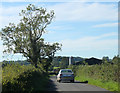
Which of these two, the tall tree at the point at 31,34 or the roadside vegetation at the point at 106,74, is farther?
the tall tree at the point at 31,34

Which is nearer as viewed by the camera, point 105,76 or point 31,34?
point 105,76

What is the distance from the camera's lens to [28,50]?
53688mm

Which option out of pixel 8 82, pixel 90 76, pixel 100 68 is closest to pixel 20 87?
pixel 8 82

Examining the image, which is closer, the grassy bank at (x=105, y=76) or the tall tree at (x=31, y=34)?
the grassy bank at (x=105, y=76)

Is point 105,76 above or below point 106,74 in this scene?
below

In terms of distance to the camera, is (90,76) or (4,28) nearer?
(90,76)

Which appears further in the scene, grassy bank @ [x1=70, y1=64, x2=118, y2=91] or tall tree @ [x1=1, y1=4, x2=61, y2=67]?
tall tree @ [x1=1, y1=4, x2=61, y2=67]

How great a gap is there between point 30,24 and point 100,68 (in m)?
27.1

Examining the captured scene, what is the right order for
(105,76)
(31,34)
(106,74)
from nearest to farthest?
(106,74) < (105,76) < (31,34)

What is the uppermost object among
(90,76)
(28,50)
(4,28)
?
(4,28)

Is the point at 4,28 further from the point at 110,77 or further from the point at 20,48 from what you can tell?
the point at 110,77

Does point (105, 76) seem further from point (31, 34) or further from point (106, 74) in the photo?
point (31, 34)

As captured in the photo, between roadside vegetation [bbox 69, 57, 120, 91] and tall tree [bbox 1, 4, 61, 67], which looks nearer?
roadside vegetation [bbox 69, 57, 120, 91]

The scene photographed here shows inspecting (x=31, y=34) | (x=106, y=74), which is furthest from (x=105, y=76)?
(x=31, y=34)
